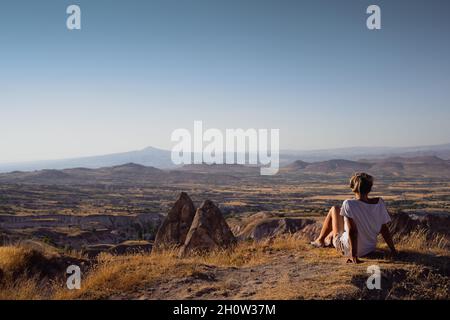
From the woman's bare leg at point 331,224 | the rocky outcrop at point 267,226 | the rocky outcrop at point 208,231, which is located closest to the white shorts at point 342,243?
the woman's bare leg at point 331,224

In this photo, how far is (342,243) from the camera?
9414 millimetres

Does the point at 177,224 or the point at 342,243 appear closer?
the point at 342,243

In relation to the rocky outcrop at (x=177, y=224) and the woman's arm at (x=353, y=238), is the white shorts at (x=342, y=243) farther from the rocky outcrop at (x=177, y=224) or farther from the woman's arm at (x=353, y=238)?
the rocky outcrop at (x=177, y=224)

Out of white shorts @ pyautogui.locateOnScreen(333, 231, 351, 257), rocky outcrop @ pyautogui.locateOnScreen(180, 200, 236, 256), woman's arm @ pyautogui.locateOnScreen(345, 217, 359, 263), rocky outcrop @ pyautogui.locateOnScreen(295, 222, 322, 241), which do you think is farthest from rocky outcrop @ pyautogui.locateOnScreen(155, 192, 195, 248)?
woman's arm @ pyautogui.locateOnScreen(345, 217, 359, 263)

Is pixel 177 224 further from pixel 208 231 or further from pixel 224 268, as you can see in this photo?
pixel 224 268

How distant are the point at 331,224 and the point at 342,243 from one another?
74cm

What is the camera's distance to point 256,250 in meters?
11.4

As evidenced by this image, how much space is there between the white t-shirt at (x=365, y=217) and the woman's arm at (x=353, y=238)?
104mm

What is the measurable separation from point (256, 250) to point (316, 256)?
1974 millimetres

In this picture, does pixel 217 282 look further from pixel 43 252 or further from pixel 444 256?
pixel 43 252

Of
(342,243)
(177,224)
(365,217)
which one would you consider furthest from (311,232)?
(365,217)

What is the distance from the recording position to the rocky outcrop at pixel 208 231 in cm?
2071

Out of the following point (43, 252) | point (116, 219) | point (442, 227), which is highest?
point (43, 252)

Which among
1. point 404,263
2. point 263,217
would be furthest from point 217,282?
point 263,217
